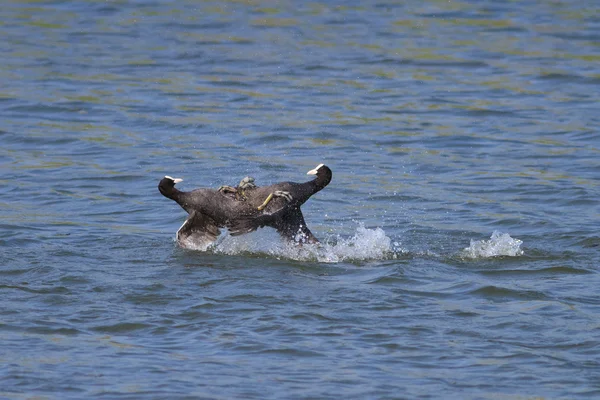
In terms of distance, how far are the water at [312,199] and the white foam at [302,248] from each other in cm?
2

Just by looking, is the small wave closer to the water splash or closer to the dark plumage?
the dark plumage

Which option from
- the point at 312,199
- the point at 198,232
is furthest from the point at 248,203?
the point at 312,199

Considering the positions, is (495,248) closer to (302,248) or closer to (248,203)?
(302,248)

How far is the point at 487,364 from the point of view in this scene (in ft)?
25.8

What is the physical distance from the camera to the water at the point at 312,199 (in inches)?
312

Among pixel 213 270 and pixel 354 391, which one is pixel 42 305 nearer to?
pixel 213 270

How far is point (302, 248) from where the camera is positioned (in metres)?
10.4

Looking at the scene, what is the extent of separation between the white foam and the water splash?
69 cm

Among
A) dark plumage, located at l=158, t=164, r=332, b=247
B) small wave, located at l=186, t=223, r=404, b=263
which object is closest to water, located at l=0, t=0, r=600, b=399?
small wave, located at l=186, t=223, r=404, b=263

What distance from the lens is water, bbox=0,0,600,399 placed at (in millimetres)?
7934

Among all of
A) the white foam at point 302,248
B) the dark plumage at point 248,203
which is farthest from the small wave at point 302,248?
the dark plumage at point 248,203

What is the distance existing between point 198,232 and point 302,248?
89cm

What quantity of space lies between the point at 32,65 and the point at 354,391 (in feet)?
48.5

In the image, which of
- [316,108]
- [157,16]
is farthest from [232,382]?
[157,16]
